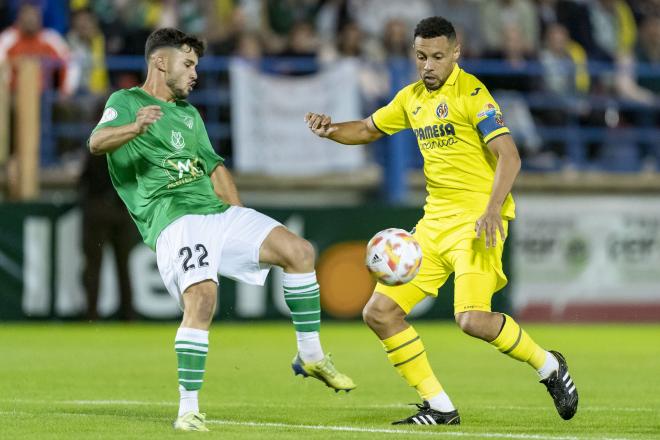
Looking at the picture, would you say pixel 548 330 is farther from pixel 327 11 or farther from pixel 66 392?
pixel 66 392

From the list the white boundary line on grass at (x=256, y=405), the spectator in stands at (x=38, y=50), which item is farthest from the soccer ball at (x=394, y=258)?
the spectator in stands at (x=38, y=50)

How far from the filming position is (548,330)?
16.9 m

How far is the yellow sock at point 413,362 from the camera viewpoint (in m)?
8.38

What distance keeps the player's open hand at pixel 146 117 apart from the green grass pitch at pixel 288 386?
1.63 m

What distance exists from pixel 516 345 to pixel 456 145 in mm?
1236

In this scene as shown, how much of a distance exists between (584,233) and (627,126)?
5.65ft

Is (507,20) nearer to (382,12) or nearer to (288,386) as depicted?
(382,12)

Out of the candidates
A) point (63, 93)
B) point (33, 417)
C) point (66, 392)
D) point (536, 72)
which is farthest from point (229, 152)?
point (33, 417)

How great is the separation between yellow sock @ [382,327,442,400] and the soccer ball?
1.17 ft

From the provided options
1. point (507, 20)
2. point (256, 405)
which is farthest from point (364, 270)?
point (256, 405)

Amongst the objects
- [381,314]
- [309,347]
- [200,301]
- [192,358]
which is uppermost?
[200,301]

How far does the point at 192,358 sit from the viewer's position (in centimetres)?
771

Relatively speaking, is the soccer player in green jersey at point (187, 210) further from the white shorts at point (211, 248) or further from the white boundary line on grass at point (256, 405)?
the white boundary line on grass at point (256, 405)

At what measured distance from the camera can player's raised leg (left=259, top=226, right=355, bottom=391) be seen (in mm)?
8367
